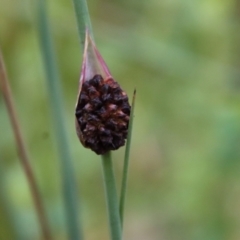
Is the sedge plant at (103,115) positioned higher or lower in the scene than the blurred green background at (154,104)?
higher

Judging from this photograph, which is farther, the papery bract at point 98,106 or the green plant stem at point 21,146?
the green plant stem at point 21,146

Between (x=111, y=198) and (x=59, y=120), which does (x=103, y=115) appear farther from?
(x=59, y=120)

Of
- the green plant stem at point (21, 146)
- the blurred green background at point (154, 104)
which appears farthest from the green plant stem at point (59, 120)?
the blurred green background at point (154, 104)

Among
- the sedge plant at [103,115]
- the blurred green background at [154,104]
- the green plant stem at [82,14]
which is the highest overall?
the green plant stem at [82,14]

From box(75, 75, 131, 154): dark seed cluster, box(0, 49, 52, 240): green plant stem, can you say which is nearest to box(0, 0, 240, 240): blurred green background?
box(0, 49, 52, 240): green plant stem

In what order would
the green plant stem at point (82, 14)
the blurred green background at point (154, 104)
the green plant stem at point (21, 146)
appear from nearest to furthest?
the green plant stem at point (82, 14) → the green plant stem at point (21, 146) → the blurred green background at point (154, 104)

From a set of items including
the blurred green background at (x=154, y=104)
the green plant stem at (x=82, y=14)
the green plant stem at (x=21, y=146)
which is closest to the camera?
the green plant stem at (x=82, y=14)

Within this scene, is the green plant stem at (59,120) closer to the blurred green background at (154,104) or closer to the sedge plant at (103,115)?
the sedge plant at (103,115)

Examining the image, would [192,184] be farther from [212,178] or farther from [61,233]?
[61,233]
